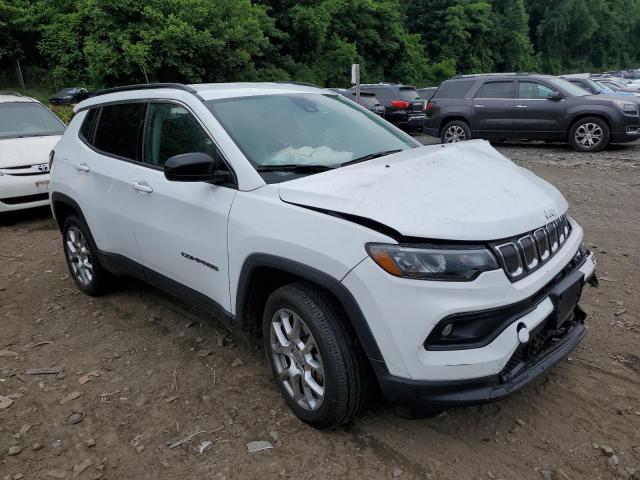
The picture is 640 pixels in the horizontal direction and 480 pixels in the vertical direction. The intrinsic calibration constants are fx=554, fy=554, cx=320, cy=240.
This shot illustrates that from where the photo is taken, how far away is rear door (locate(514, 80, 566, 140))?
11.7 meters

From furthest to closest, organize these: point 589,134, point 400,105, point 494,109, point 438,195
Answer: point 400,105, point 494,109, point 589,134, point 438,195

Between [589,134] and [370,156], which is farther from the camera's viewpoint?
[589,134]

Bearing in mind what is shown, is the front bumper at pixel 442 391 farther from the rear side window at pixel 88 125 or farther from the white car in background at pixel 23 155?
the white car in background at pixel 23 155

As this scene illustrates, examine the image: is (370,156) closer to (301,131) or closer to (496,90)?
(301,131)

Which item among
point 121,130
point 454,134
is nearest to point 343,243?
point 121,130

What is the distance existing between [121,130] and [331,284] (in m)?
2.40

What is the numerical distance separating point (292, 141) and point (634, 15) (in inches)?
3223

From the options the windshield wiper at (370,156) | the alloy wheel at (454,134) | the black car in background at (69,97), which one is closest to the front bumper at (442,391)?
the windshield wiper at (370,156)

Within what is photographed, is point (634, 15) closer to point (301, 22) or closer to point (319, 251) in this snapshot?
point (301, 22)

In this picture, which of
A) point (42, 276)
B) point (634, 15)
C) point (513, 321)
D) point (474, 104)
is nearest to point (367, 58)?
point (474, 104)

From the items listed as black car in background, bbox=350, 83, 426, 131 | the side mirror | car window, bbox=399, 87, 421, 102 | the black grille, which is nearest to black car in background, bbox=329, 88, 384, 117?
black car in background, bbox=350, 83, 426, 131

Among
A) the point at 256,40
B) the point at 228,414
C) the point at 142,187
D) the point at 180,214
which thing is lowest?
the point at 228,414

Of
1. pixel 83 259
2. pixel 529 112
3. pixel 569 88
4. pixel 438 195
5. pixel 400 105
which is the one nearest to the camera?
pixel 438 195

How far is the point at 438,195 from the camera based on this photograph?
2592 millimetres
